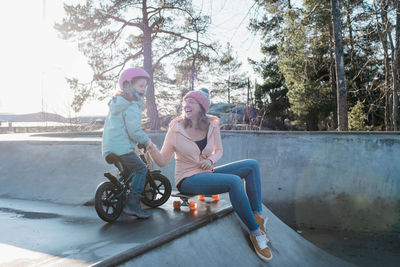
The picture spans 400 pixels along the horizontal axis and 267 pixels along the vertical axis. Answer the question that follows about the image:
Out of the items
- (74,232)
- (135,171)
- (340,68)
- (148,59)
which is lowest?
(74,232)

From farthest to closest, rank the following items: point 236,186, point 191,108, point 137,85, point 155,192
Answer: point 155,192, point 191,108, point 137,85, point 236,186

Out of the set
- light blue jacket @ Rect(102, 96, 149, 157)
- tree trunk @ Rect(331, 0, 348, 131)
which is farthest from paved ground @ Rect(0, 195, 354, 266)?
tree trunk @ Rect(331, 0, 348, 131)

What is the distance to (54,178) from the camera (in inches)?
202

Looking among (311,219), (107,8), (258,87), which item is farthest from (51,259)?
(258,87)

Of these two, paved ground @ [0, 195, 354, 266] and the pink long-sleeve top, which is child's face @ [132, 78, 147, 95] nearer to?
the pink long-sleeve top

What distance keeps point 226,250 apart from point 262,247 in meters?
0.35

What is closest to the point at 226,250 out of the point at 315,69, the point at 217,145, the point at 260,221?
the point at 260,221

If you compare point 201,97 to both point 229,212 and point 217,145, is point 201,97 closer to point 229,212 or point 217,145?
point 217,145

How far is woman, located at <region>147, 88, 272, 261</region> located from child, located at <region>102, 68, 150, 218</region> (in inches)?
9.0

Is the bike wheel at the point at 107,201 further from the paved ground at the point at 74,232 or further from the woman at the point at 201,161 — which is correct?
the woman at the point at 201,161

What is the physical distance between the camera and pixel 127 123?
2926 millimetres

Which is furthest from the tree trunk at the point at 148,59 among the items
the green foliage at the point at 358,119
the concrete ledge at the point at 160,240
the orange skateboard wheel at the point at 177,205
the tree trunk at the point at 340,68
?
the concrete ledge at the point at 160,240

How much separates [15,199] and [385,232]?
5494 mm

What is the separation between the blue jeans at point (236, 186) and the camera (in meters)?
2.90
